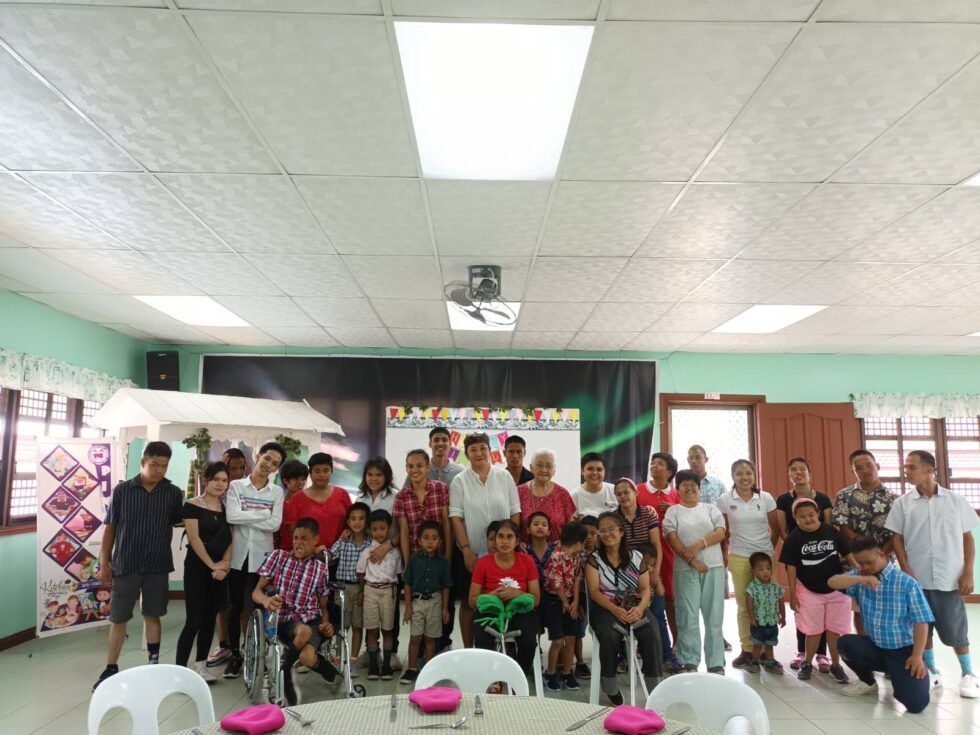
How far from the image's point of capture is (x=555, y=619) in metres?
4.16

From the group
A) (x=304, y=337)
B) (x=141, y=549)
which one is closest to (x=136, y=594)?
(x=141, y=549)

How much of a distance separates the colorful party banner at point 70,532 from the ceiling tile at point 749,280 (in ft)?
16.4

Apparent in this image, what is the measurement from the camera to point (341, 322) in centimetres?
645

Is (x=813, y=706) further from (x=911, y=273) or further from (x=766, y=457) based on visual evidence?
(x=766, y=457)

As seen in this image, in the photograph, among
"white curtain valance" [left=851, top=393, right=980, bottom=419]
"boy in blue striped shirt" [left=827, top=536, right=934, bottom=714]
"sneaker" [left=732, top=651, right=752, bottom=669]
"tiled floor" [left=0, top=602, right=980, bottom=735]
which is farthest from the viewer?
"white curtain valance" [left=851, top=393, right=980, bottom=419]

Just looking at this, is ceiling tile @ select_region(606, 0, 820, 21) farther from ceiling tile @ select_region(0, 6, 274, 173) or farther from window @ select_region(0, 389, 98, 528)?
window @ select_region(0, 389, 98, 528)

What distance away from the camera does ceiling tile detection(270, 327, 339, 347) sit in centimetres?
680

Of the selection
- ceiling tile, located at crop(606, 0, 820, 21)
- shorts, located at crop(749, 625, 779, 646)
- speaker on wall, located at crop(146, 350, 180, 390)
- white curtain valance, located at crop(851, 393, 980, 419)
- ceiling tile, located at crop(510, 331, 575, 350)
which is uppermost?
ceiling tile, located at crop(606, 0, 820, 21)

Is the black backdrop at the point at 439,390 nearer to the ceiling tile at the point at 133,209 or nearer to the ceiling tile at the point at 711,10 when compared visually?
the ceiling tile at the point at 133,209

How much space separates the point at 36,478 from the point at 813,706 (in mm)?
5613

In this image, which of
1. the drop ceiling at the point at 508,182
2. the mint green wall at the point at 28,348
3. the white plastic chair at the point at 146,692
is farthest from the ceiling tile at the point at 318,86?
the mint green wall at the point at 28,348

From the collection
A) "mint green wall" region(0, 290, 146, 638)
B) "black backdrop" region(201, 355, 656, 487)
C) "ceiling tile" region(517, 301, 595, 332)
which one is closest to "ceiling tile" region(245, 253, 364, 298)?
"ceiling tile" region(517, 301, 595, 332)

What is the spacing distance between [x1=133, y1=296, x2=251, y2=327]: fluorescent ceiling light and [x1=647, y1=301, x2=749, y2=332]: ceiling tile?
3.82 metres

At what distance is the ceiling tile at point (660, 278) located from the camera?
177 inches
